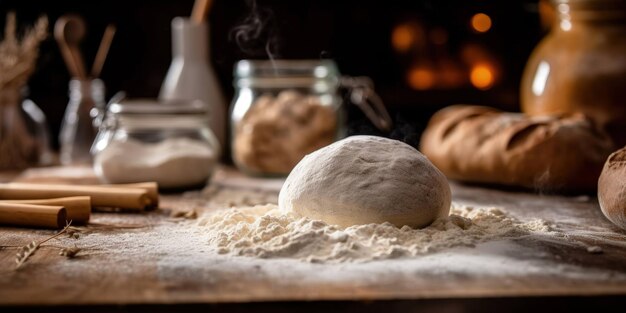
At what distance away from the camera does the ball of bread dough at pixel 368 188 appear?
3.81 ft

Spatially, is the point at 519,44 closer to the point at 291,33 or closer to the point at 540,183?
the point at 291,33

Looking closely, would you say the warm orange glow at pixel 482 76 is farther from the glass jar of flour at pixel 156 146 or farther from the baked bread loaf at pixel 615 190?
the baked bread loaf at pixel 615 190

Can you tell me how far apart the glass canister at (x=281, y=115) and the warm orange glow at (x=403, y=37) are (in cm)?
118

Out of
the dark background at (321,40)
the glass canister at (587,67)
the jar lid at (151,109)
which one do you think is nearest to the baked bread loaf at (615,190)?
the glass canister at (587,67)

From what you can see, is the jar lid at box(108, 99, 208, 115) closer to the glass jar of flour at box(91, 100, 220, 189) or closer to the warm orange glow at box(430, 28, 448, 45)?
the glass jar of flour at box(91, 100, 220, 189)

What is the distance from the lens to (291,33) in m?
3.10

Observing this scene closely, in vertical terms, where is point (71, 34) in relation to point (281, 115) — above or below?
above

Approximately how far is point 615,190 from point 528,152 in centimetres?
43

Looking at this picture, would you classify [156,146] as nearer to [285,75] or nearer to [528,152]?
[285,75]

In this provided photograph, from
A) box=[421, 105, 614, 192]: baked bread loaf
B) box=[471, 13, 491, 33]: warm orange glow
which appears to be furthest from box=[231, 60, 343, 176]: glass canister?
box=[471, 13, 491, 33]: warm orange glow

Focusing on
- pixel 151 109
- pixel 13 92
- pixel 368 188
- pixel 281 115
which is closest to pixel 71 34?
pixel 13 92

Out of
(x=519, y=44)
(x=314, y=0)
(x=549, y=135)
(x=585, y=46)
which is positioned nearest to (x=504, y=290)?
(x=549, y=135)

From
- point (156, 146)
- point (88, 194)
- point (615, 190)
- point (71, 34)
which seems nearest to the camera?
point (615, 190)

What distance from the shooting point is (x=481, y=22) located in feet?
10.5
